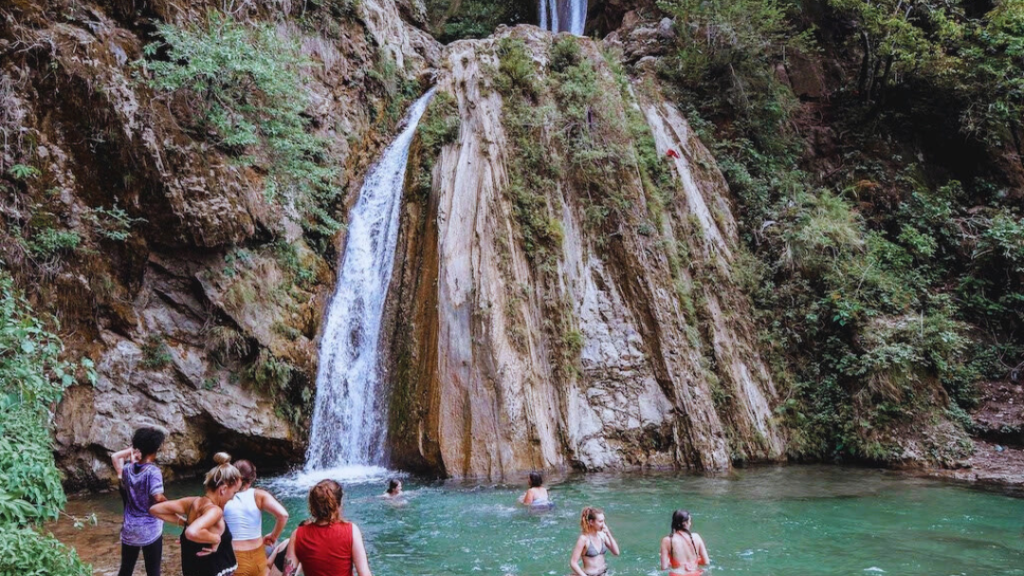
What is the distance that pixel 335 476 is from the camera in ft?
43.4

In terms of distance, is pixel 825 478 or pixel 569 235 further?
pixel 569 235

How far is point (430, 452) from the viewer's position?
13.1m

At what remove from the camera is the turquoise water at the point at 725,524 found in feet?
27.2

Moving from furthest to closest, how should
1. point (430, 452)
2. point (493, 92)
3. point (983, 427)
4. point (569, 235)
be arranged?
1. point (493, 92)
2. point (569, 235)
3. point (983, 427)
4. point (430, 452)

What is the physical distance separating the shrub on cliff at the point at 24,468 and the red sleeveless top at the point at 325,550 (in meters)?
3.00

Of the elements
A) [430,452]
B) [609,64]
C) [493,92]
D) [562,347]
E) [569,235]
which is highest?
[609,64]

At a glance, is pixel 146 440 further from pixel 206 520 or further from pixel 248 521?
pixel 206 520

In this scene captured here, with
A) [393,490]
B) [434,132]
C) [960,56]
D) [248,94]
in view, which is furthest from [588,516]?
[960,56]

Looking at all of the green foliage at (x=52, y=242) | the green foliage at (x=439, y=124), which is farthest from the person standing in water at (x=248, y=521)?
the green foliage at (x=439, y=124)

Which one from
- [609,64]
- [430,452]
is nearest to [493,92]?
[609,64]

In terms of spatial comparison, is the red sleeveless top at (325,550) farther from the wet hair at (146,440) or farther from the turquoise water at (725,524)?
the turquoise water at (725,524)

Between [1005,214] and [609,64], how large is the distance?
40.5ft

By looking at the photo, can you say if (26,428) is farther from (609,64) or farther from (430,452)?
(609,64)

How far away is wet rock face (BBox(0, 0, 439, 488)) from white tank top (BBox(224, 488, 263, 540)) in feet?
27.8
